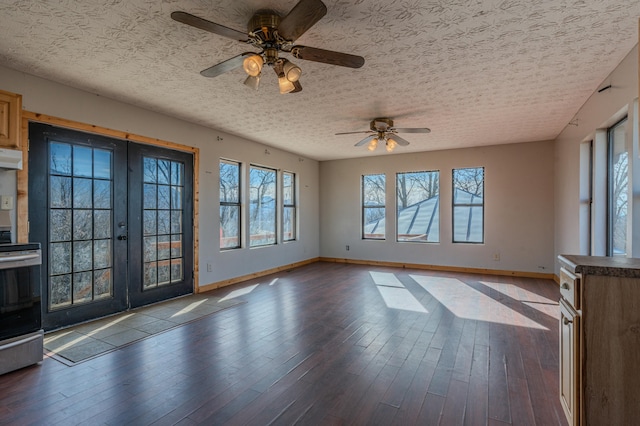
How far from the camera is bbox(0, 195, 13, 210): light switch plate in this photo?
294cm

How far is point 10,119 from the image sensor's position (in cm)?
281

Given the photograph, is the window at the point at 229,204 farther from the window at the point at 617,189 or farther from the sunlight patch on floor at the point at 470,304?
the window at the point at 617,189

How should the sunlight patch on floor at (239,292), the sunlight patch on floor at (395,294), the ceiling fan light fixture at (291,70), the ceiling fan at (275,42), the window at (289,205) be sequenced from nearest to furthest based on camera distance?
the ceiling fan at (275,42), the ceiling fan light fixture at (291,70), the sunlight patch on floor at (395,294), the sunlight patch on floor at (239,292), the window at (289,205)

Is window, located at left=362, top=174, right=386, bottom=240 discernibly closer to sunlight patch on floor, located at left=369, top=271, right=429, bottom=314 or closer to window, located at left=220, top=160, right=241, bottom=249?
sunlight patch on floor, located at left=369, top=271, right=429, bottom=314

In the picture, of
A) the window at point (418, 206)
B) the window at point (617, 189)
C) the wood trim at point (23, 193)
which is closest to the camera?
the wood trim at point (23, 193)

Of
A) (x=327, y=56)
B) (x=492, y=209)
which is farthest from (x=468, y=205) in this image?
(x=327, y=56)

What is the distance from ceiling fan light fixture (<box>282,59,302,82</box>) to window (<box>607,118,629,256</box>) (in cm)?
317

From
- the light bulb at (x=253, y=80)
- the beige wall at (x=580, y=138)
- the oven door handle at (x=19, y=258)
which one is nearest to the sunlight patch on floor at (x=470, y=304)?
the beige wall at (x=580, y=138)

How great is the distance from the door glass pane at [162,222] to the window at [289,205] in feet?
8.64

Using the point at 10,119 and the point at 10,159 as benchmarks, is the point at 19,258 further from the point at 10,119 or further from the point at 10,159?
the point at 10,119

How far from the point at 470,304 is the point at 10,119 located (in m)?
5.32

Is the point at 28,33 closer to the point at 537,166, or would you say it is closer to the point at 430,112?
the point at 430,112

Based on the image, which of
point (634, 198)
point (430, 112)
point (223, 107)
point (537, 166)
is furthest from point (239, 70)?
point (537, 166)

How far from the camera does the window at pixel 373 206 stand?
7.58 metres
